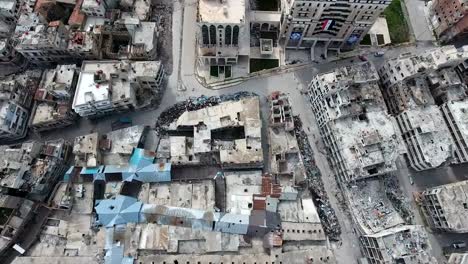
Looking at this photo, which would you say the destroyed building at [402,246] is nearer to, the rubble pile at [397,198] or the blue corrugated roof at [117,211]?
the rubble pile at [397,198]

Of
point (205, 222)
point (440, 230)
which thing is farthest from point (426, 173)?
point (205, 222)

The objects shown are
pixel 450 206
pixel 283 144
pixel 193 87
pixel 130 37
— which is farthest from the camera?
pixel 193 87

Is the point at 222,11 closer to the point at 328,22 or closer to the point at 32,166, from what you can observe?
the point at 328,22

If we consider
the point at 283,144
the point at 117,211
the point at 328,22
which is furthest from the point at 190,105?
the point at 328,22

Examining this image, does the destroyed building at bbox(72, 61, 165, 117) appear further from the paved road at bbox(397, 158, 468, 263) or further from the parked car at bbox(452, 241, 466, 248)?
the parked car at bbox(452, 241, 466, 248)

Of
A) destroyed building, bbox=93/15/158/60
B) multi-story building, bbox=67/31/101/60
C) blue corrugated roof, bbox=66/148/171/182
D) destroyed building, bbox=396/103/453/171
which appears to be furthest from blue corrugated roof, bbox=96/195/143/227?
destroyed building, bbox=396/103/453/171

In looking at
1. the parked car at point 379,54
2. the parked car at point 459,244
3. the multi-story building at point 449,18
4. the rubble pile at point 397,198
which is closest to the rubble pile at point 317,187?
the rubble pile at point 397,198

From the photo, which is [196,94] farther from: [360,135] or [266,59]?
[360,135]
